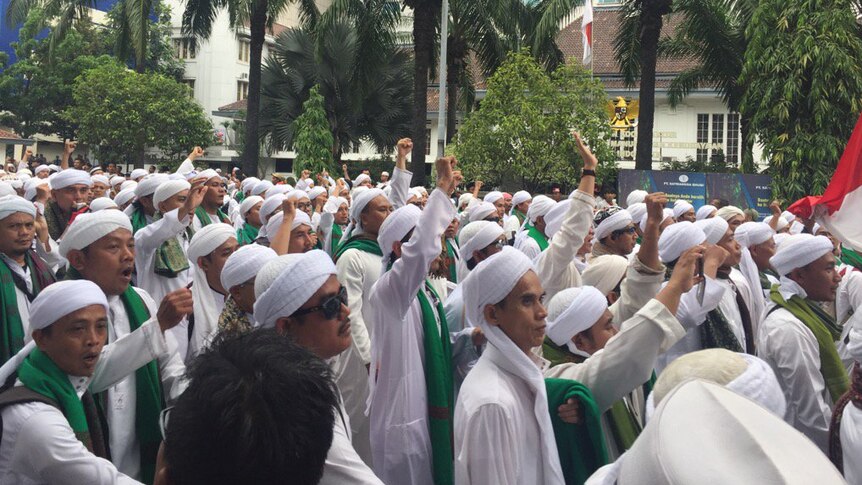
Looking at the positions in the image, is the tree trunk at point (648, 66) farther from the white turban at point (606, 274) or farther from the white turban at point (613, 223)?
the white turban at point (606, 274)

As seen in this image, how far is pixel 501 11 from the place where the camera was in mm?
23656

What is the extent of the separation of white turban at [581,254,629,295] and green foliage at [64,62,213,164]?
33955 millimetres

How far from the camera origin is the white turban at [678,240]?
5.20 metres

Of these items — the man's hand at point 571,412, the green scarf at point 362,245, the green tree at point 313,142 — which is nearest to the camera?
the man's hand at point 571,412

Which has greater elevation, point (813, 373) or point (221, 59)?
point (221, 59)

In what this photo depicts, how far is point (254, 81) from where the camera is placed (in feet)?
75.8

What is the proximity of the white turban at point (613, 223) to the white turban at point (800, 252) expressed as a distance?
1324mm

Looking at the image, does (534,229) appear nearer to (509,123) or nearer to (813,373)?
(813,373)

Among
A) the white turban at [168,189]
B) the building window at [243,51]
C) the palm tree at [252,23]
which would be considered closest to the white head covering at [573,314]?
the white turban at [168,189]

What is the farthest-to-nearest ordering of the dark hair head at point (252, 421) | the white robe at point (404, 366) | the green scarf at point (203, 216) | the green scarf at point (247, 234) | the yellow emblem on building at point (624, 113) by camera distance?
the yellow emblem on building at point (624, 113) < the green scarf at point (247, 234) < the green scarf at point (203, 216) < the white robe at point (404, 366) < the dark hair head at point (252, 421)

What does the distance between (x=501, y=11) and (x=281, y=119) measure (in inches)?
648

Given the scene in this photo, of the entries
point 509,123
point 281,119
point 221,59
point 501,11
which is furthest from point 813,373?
point 221,59

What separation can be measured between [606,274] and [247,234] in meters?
4.67

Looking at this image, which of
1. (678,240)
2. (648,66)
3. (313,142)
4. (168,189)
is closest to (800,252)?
(678,240)
